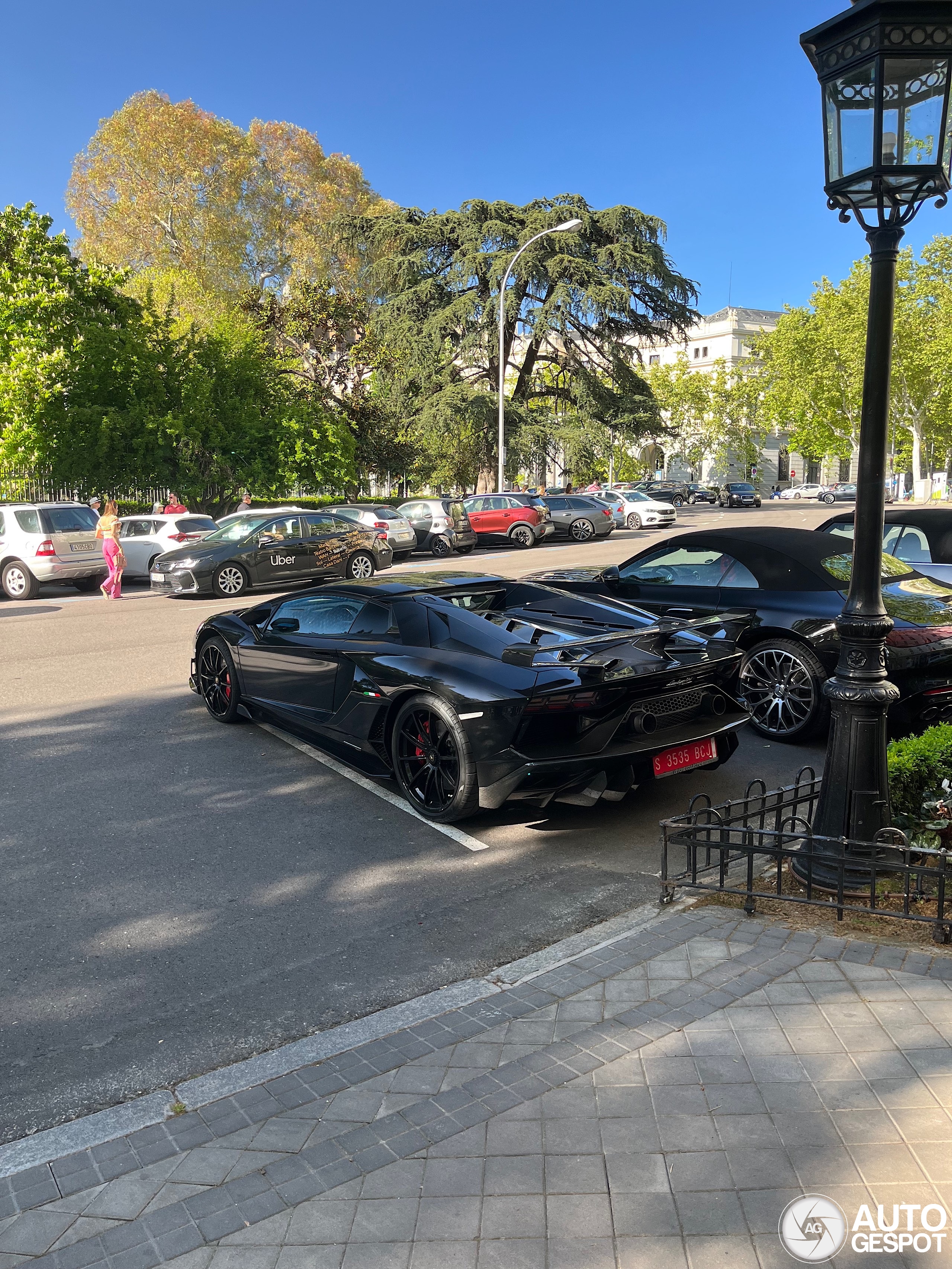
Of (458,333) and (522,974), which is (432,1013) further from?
(458,333)

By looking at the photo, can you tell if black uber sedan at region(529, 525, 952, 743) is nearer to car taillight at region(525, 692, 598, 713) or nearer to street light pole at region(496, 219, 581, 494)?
car taillight at region(525, 692, 598, 713)

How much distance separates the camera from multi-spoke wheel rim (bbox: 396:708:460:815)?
223 inches

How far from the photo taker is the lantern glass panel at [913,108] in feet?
13.7

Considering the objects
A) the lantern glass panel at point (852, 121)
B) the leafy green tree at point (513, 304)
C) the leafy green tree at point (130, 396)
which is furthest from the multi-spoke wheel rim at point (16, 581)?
the leafy green tree at point (513, 304)

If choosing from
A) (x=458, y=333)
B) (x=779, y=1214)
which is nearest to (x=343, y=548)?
(x=779, y=1214)

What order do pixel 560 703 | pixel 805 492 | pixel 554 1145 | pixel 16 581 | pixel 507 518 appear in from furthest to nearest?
1. pixel 805 492
2. pixel 507 518
3. pixel 16 581
4. pixel 560 703
5. pixel 554 1145

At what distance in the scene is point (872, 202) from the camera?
4430mm

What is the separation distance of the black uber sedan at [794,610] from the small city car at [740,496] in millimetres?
56063

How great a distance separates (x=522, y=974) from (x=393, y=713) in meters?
2.32

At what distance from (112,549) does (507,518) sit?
1434cm

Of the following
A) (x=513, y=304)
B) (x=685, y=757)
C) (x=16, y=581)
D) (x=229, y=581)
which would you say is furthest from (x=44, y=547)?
(x=513, y=304)

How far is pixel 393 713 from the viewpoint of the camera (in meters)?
6.07

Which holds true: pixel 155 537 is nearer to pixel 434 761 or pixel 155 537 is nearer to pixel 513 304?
pixel 434 761

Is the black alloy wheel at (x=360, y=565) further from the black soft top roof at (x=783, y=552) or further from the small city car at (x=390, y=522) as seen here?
the black soft top roof at (x=783, y=552)
